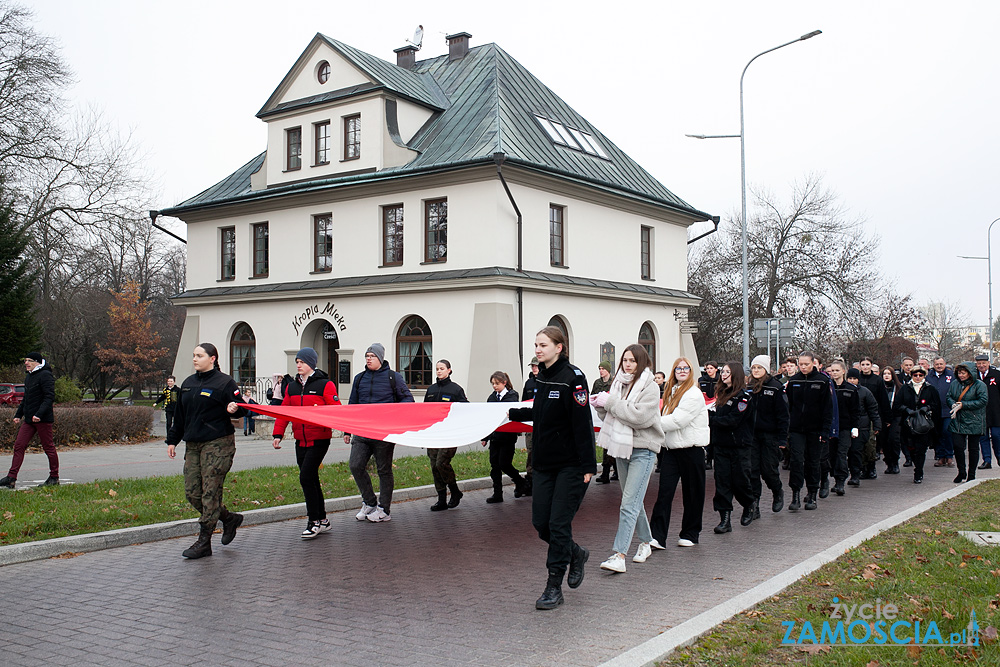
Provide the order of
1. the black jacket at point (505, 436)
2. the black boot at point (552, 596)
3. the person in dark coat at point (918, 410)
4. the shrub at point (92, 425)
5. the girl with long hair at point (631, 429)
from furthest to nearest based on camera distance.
Result: the shrub at point (92, 425), the person in dark coat at point (918, 410), the black jacket at point (505, 436), the girl with long hair at point (631, 429), the black boot at point (552, 596)

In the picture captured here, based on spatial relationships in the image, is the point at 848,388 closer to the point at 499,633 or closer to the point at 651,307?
the point at 499,633

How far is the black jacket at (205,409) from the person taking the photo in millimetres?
8695

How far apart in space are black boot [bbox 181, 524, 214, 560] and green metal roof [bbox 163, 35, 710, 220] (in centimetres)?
1766

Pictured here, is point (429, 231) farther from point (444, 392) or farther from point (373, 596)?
point (373, 596)

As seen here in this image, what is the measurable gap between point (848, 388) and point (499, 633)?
31.2ft

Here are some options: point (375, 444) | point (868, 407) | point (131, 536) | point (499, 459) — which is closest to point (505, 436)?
point (499, 459)

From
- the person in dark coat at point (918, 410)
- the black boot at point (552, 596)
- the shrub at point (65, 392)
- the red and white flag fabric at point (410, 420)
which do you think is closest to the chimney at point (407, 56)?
the shrub at point (65, 392)

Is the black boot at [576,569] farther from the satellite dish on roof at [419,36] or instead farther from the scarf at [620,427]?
the satellite dish on roof at [419,36]

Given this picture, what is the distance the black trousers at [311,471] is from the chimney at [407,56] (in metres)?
28.5

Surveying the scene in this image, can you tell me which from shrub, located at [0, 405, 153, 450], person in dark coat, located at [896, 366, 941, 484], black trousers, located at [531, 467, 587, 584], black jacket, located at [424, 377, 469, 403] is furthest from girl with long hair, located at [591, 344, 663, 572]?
shrub, located at [0, 405, 153, 450]

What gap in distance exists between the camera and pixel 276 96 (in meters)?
30.7

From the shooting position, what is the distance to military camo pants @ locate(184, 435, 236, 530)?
28.5 feet

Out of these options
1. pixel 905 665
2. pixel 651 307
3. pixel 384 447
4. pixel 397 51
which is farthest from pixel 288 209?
pixel 905 665

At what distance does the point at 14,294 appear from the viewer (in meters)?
29.3
